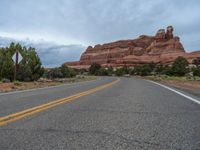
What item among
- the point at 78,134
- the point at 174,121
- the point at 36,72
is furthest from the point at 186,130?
the point at 36,72

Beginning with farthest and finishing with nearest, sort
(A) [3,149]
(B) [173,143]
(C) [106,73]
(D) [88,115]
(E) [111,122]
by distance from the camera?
(C) [106,73] < (D) [88,115] < (E) [111,122] < (B) [173,143] < (A) [3,149]

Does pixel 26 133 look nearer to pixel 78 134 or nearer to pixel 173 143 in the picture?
pixel 78 134

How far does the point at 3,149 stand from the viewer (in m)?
4.54

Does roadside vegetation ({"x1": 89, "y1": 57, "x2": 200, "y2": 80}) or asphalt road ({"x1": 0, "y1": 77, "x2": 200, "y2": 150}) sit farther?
roadside vegetation ({"x1": 89, "y1": 57, "x2": 200, "y2": 80})

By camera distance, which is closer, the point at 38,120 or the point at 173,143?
the point at 173,143

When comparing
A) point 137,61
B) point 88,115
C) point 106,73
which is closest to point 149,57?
point 137,61

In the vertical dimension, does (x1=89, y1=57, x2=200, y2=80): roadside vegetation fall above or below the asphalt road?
above

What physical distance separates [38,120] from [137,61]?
18923 centimetres

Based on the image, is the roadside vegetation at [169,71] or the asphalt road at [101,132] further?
the roadside vegetation at [169,71]

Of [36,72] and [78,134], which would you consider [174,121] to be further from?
[36,72]

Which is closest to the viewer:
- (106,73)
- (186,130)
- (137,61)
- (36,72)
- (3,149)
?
(3,149)

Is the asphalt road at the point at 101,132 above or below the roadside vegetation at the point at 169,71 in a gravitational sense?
below

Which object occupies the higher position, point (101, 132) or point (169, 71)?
point (169, 71)

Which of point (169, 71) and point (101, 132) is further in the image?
point (169, 71)
